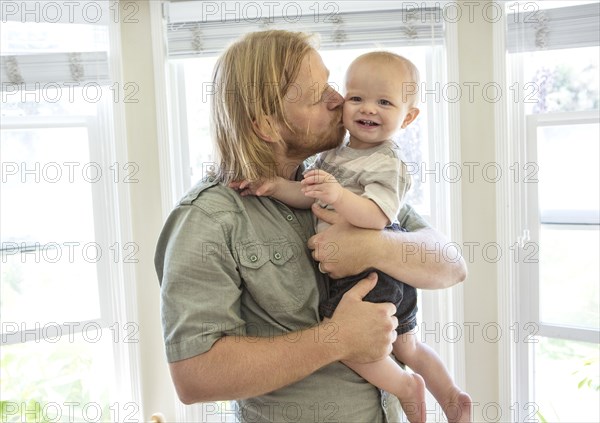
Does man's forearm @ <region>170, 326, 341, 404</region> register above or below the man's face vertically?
below

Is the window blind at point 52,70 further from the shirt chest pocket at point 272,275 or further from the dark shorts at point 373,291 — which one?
the dark shorts at point 373,291

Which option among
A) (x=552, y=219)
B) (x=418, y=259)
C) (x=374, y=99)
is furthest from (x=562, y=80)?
(x=418, y=259)

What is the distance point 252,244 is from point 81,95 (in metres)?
1.30

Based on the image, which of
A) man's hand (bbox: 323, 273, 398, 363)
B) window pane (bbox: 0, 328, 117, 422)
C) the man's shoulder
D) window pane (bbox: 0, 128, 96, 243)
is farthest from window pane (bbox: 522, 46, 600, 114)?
window pane (bbox: 0, 328, 117, 422)

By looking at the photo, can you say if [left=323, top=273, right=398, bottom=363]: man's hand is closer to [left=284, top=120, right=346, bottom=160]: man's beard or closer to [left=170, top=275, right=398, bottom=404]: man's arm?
[left=170, top=275, right=398, bottom=404]: man's arm

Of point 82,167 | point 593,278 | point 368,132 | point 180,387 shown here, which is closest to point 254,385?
point 180,387

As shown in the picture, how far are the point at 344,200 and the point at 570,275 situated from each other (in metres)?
1.30

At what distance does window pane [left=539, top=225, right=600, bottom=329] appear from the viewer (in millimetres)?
2012

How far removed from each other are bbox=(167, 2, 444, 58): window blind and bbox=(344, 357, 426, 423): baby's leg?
1.24 m

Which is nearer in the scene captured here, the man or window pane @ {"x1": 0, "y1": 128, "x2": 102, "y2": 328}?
the man

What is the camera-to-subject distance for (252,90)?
1236 millimetres

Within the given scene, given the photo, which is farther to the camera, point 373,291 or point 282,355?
point 373,291

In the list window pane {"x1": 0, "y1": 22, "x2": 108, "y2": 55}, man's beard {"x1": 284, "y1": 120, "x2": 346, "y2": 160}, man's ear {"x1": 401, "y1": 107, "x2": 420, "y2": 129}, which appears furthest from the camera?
window pane {"x1": 0, "y1": 22, "x2": 108, "y2": 55}

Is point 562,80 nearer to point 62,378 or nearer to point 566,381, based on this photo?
point 566,381
